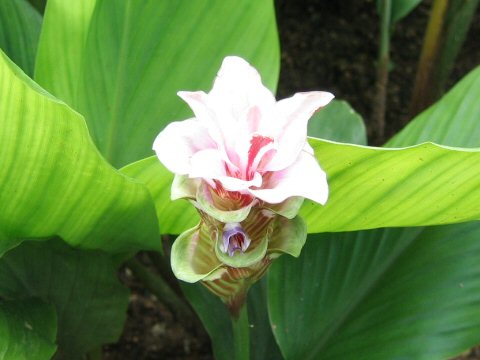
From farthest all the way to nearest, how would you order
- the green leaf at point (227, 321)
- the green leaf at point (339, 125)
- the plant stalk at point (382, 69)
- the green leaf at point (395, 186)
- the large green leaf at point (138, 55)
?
the plant stalk at point (382, 69), the green leaf at point (339, 125), the green leaf at point (227, 321), the large green leaf at point (138, 55), the green leaf at point (395, 186)

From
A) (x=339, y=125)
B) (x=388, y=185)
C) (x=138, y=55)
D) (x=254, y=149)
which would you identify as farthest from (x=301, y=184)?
(x=339, y=125)

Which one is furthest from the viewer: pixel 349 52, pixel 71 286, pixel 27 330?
pixel 349 52

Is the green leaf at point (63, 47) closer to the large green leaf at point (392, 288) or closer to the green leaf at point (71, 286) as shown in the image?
the green leaf at point (71, 286)

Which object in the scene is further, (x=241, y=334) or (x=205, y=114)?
(x=241, y=334)

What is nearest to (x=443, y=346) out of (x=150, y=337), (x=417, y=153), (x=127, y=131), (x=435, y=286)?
Answer: (x=435, y=286)

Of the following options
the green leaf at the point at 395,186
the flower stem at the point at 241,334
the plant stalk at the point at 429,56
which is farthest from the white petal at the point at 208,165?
the plant stalk at the point at 429,56

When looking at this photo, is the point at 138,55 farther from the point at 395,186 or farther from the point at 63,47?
the point at 395,186

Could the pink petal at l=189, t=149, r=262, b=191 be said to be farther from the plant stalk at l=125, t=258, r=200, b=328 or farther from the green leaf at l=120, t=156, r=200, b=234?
the plant stalk at l=125, t=258, r=200, b=328
